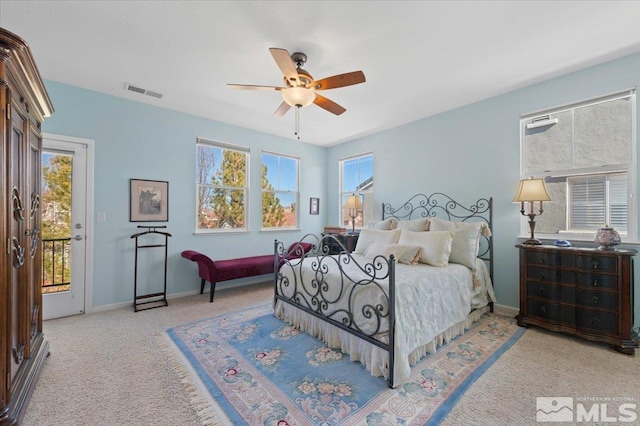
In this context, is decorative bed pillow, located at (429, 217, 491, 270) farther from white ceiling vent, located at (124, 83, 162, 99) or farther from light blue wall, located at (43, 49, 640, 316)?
white ceiling vent, located at (124, 83, 162, 99)

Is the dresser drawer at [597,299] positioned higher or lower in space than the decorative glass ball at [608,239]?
lower

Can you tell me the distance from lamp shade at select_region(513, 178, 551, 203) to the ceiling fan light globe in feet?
8.22

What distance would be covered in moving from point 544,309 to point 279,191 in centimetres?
429

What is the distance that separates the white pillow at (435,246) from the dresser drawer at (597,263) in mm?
1124

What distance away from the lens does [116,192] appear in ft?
11.7

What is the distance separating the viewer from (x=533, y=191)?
288 centimetres

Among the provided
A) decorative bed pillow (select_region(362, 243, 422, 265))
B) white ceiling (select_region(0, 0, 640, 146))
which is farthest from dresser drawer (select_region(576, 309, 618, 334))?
white ceiling (select_region(0, 0, 640, 146))

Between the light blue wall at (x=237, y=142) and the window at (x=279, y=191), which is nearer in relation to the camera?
the light blue wall at (x=237, y=142)

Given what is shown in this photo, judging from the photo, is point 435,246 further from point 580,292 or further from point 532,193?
point 580,292

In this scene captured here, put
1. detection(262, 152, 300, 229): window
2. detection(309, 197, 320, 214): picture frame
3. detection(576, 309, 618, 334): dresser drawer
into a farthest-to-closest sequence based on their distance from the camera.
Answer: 1. detection(309, 197, 320, 214): picture frame
2. detection(262, 152, 300, 229): window
3. detection(576, 309, 618, 334): dresser drawer

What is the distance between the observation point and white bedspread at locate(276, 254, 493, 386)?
2.00 metres

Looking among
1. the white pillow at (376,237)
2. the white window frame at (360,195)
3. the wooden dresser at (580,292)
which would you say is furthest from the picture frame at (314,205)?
the wooden dresser at (580,292)

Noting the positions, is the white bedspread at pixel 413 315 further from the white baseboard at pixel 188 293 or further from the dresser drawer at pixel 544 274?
the white baseboard at pixel 188 293

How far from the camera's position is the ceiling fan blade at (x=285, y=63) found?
202 cm
